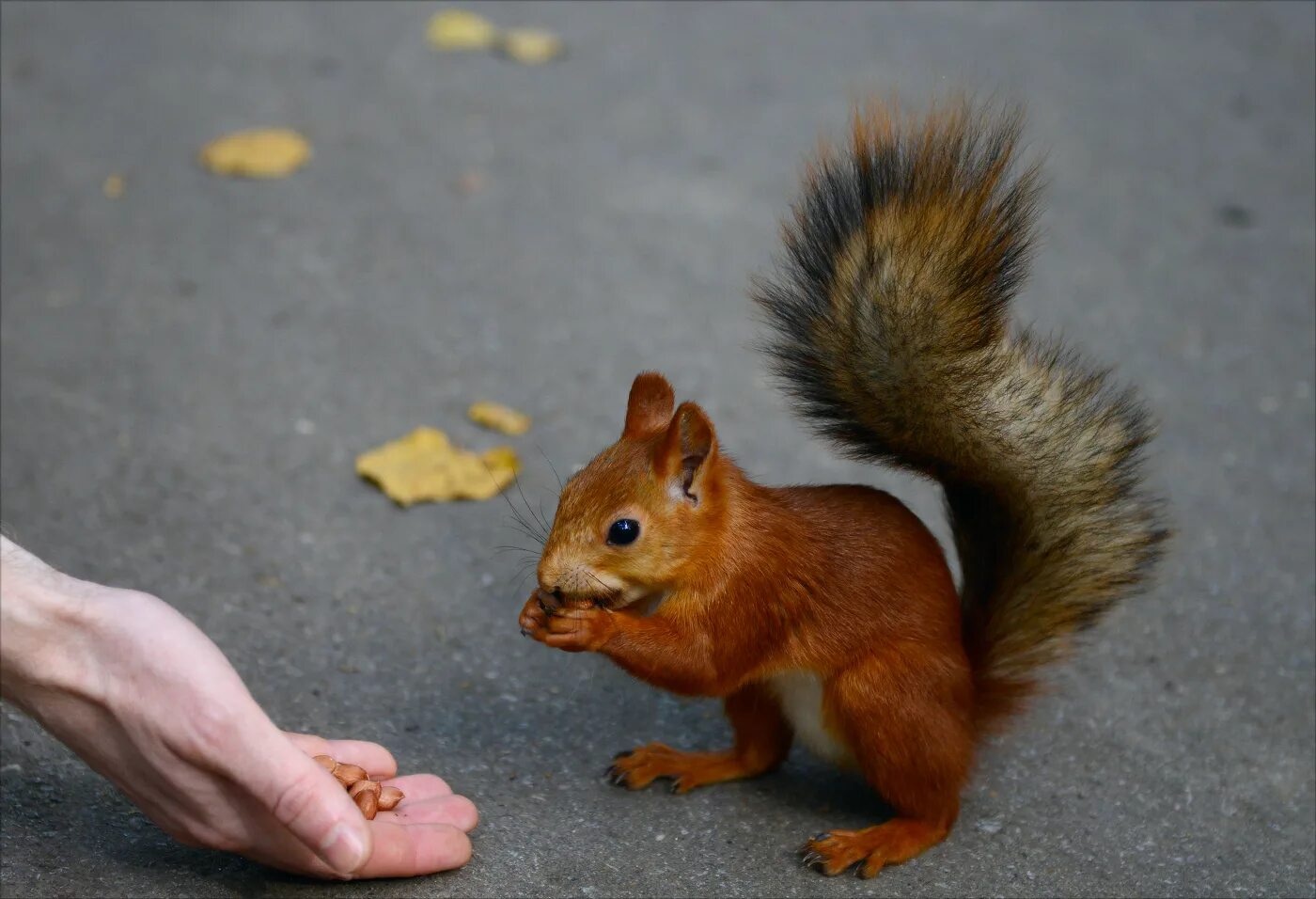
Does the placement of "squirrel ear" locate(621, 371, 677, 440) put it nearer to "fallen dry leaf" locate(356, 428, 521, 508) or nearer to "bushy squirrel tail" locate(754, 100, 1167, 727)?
"bushy squirrel tail" locate(754, 100, 1167, 727)

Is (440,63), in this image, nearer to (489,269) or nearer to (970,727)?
(489,269)

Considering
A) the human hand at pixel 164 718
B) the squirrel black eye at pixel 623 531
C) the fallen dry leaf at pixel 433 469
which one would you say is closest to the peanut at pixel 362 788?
the human hand at pixel 164 718

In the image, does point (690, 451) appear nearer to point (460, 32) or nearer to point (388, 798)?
point (388, 798)

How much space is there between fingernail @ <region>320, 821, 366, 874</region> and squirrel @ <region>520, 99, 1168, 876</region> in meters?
0.32

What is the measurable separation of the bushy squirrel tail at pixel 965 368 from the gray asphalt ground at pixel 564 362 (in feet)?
1.03

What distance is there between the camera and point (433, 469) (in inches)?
102

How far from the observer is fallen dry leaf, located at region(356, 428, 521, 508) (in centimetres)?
254

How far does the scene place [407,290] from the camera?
317 centimetres

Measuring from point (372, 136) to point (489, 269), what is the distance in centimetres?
69

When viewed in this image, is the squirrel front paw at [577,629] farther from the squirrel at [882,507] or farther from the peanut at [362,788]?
the peanut at [362,788]

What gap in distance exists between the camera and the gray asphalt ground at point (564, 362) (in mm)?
1887

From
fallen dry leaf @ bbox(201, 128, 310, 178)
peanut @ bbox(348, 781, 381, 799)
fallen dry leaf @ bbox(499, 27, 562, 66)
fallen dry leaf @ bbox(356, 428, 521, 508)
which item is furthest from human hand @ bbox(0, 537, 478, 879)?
fallen dry leaf @ bbox(499, 27, 562, 66)

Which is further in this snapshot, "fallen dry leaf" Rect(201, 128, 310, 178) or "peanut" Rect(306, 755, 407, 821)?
"fallen dry leaf" Rect(201, 128, 310, 178)

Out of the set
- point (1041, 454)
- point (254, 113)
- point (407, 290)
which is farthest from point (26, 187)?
point (1041, 454)
